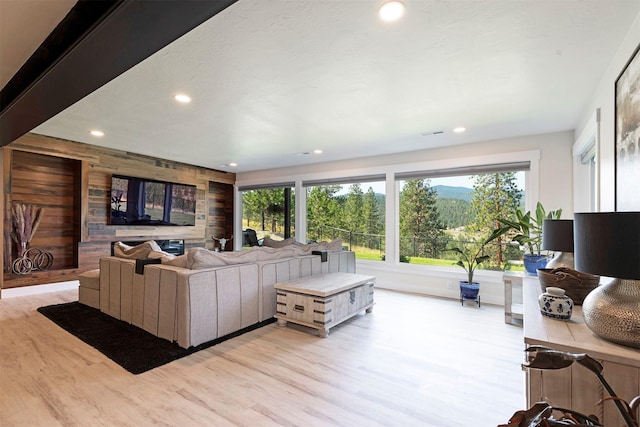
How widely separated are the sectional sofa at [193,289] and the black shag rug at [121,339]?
6cm

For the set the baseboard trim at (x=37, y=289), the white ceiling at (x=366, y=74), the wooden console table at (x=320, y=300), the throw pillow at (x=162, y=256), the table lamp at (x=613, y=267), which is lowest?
the baseboard trim at (x=37, y=289)

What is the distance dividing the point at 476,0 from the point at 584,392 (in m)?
2.03

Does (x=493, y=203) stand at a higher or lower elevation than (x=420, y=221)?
higher

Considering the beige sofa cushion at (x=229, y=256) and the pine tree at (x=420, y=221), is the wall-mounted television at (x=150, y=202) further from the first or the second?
the pine tree at (x=420, y=221)

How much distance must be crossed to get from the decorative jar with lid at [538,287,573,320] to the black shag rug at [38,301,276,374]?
2.72 metres

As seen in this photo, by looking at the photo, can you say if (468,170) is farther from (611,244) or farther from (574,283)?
(611,244)

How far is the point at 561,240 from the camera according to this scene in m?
2.24

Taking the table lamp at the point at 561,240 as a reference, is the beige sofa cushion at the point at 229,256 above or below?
below

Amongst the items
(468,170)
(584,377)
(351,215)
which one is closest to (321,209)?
(351,215)

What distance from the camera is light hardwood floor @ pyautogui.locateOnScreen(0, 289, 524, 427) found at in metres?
1.85

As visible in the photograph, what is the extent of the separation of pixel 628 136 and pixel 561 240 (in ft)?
2.62

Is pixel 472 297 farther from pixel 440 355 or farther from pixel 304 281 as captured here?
pixel 304 281

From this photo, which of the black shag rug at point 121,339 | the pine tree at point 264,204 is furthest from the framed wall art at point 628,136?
the pine tree at point 264,204

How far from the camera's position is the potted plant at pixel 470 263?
437 centimetres
